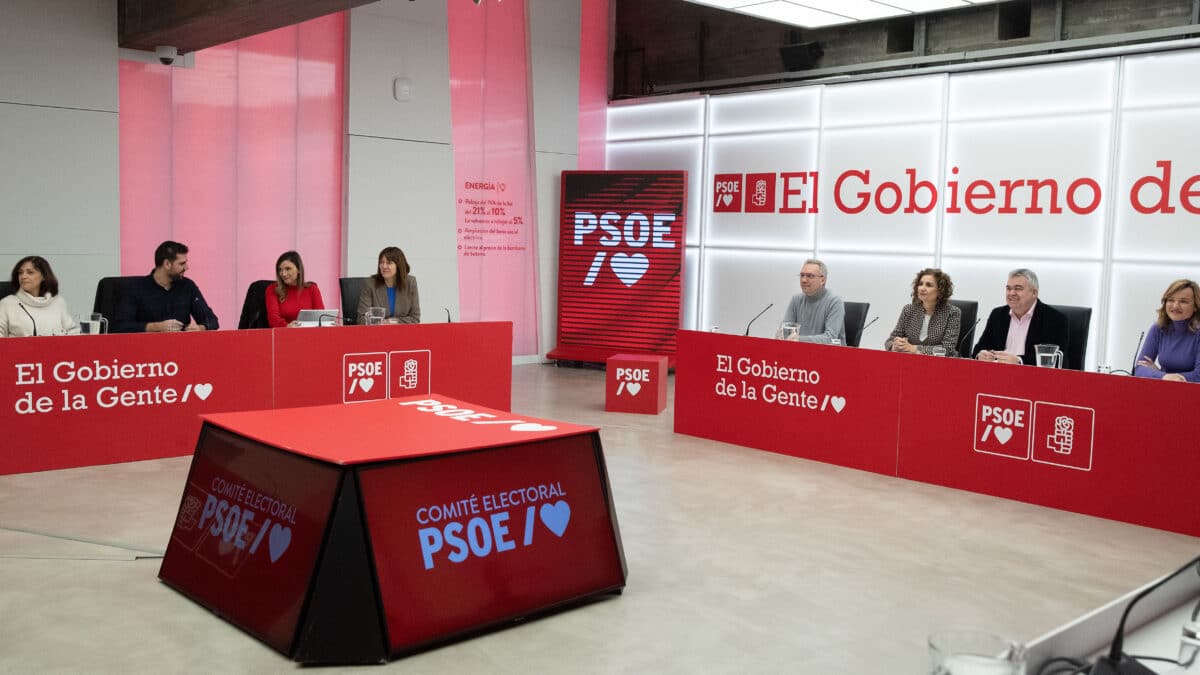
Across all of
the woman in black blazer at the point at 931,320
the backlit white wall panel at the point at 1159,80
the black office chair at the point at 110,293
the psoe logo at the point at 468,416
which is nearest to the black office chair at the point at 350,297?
the black office chair at the point at 110,293

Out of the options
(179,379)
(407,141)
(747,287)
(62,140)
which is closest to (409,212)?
(407,141)

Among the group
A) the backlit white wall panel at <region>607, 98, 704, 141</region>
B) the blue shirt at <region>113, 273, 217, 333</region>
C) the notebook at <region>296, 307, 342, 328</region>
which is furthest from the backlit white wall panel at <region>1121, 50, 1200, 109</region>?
the blue shirt at <region>113, 273, 217, 333</region>

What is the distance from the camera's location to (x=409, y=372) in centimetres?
655

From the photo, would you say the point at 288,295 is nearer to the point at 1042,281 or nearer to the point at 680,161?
the point at 680,161

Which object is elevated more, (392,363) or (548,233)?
(548,233)

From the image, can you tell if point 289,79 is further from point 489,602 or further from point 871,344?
point 489,602

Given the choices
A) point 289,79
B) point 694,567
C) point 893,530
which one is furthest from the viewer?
point 289,79

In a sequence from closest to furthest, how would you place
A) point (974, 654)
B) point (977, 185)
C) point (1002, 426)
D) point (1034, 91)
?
point (974, 654) → point (1002, 426) → point (1034, 91) → point (977, 185)

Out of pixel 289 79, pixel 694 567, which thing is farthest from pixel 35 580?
pixel 289 79

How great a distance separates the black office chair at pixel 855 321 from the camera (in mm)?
6680

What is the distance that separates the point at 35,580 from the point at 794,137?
23.0 feet

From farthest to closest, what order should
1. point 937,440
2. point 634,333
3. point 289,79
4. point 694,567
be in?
point 634,333 < point 289,79 < point 937,440 < point 694,567

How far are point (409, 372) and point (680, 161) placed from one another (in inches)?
175

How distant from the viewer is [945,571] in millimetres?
4031
